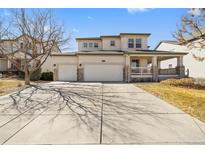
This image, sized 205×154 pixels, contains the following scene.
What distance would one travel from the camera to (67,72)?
2372 centimetres

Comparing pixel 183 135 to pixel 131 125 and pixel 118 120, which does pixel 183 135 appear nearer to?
pixel 131 125

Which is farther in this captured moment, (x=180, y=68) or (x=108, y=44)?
(x=108, y=44)

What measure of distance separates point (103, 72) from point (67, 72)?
433cm

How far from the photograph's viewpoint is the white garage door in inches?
931

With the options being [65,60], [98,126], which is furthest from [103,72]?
[98,126]

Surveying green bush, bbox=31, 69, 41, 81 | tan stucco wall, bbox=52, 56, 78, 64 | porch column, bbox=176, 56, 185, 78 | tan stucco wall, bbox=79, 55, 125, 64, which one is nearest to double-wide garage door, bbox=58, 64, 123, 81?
tan stucco wall, bbox=79, 55, 125, 64

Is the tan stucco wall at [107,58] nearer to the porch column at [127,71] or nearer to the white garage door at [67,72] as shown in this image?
the porch column at [127,71]

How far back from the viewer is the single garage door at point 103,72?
75.4 feet

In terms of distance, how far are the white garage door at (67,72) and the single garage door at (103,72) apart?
1465 millimetres

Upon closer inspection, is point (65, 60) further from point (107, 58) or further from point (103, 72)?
point (107, 58)

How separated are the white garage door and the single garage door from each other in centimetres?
147

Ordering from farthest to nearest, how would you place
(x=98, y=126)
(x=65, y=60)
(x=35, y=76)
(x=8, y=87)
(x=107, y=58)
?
(x=35, y=76) < (x=65, y=60) < (x=107, y=58) < (x=8, y=87) < (x=98, y=126)

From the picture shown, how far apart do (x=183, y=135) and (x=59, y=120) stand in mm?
3681

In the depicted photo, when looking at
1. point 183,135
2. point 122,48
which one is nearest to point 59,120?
point 183,135
